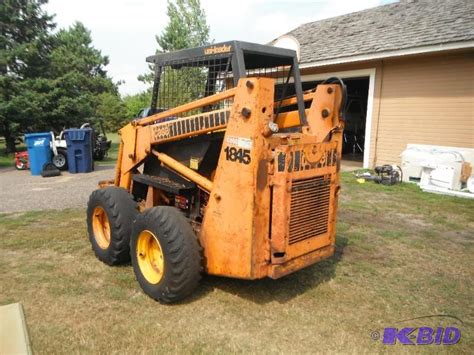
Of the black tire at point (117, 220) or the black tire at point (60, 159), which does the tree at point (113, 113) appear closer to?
the black tire at point (60, 159)

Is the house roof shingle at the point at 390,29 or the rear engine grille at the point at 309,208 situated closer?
the rear engine grille at the point at 309,208

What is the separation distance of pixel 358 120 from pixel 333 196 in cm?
1552

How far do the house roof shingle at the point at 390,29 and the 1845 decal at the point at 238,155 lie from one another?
837 cm

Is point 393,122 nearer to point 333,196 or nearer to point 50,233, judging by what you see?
point 333,196

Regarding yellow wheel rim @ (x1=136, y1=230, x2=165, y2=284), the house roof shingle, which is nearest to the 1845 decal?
yellow wheel rim @ (x1=136, y1=230, x2=165, y2=284)

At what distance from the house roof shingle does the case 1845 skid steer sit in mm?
7447

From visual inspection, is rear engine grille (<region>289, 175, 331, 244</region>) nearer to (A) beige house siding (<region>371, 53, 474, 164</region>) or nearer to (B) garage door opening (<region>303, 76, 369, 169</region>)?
(A) beige house siding (<region>371, 53, 474, 164</region>)

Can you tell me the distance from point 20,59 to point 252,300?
52.2ft

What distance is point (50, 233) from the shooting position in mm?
5500

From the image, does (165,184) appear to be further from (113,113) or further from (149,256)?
(113,113)

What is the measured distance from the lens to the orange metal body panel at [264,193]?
3062 millimetres

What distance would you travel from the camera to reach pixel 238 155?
314 centimetres

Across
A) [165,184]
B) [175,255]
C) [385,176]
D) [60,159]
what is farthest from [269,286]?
[60,159]

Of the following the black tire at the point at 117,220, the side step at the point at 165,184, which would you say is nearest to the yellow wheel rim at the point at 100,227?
the black tire at the point at 117,220
